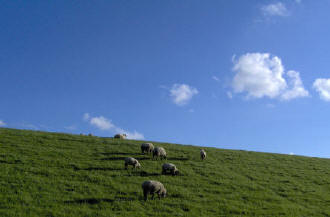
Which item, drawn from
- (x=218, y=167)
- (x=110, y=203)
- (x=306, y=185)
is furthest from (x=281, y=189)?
(x=110, y=203)

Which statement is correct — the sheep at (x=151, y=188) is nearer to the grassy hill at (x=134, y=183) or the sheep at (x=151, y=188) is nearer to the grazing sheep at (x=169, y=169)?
the grassy hill at (x=134, y=183)

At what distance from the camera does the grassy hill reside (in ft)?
54.1

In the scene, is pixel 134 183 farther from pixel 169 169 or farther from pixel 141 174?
pixel 169 169

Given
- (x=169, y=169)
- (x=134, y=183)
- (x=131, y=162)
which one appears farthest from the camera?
(x=131, y=162)

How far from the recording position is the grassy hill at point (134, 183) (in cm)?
1650

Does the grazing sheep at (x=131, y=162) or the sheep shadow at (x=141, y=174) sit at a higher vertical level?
the grazing sheep at (x=131, y=162)

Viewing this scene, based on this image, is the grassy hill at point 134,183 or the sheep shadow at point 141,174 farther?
the sheep shadow at point 141,174

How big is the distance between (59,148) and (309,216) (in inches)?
966


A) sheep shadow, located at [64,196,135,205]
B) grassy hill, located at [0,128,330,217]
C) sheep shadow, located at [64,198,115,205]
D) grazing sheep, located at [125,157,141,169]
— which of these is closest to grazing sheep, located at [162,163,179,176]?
grassy hill, located at [0,128,330,217]

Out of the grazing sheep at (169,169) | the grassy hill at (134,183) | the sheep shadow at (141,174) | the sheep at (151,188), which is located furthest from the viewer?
the grazing sheep at (169,169)

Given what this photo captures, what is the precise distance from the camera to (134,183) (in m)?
20.3

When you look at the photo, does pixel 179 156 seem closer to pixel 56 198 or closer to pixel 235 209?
pixel 235 209

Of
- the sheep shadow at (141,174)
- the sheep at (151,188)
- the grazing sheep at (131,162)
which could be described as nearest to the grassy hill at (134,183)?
the sheep shadow at (141,174)

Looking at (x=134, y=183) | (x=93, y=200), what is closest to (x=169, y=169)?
(x=134, y=183)
